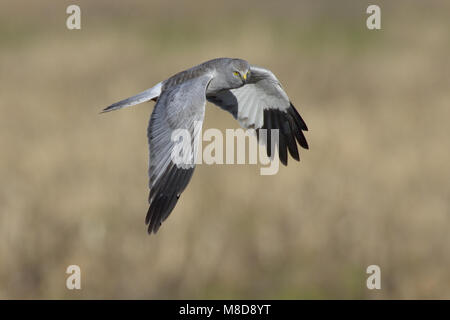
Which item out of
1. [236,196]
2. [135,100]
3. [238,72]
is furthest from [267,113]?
[236,196]

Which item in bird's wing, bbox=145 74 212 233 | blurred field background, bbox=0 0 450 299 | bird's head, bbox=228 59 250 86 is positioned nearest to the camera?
bird's wing, bbox=145 74 212 233

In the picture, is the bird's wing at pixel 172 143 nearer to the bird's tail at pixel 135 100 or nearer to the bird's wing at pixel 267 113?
the bird's tail at pixel 135 100

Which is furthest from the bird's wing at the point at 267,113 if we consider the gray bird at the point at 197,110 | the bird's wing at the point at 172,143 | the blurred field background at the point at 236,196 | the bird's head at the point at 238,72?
the blurred field background at the point at 236,196

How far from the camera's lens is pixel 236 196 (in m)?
9.91

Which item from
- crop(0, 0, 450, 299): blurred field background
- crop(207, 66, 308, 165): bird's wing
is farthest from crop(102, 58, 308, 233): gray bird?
crop(0, 0, 450, 299): blurred field background

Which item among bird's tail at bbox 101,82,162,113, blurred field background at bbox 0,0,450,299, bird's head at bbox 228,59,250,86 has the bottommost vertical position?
blurred field background at bbox 0,0,450,299

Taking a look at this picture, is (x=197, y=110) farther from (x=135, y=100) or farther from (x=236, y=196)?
(x=236, y=196)

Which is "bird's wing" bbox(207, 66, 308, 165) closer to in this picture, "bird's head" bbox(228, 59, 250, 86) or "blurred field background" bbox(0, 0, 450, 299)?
"bird's head" bbox(228, 59, 250, 86)

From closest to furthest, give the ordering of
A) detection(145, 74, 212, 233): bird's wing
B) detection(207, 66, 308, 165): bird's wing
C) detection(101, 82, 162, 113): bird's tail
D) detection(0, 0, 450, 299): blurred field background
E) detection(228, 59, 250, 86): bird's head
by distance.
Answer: detection(145, 74, 212, 233): bird's wing < detection(101, 82, 162, 113): bird's tail < detection(228, 59, 250, 86): bird's head < detection(207, 66, 308, 165): bird's wing < detection(0, 0, 450, 299): blurred field background

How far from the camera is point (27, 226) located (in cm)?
938

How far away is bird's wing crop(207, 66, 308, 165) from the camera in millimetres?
7625

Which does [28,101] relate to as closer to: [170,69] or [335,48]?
[170,69]

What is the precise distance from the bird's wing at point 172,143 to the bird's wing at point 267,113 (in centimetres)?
135

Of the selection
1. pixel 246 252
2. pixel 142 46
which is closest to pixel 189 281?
pixel 246 252
